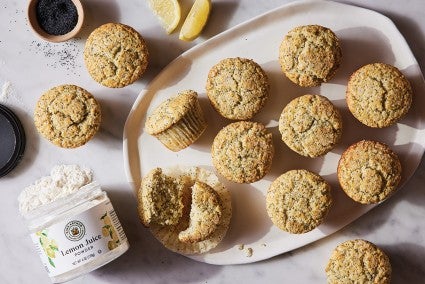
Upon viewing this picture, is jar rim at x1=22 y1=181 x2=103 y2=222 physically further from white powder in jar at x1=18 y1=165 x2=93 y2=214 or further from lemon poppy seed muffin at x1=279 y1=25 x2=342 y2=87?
lemon poppy seed muffin at x1=279 y1=25 x2=342 y2=87

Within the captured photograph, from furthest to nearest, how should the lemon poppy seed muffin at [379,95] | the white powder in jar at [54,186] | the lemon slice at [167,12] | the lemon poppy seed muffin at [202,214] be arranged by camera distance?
the white powder in jar at [54,186] < the lemon slice at [167,12] < the lemon poppy seed muffin at [202,214] < the lemon poppy seed muffin at [379,95]

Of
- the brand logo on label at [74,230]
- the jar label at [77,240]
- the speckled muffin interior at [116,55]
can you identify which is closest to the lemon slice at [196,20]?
the speckled muffin interior at [116,55]

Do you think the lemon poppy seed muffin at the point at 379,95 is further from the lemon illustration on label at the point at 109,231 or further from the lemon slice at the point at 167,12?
the lemon illustration on label at the point at 109,231

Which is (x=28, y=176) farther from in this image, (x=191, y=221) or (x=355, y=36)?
(x=355, y=36)

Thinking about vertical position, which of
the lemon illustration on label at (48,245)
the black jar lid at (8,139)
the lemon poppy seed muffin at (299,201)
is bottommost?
the lemon poppy seed muffin at (299,201)

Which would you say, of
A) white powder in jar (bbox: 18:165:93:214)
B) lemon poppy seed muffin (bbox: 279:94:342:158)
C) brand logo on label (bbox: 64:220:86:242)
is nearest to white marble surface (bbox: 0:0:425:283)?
white powder in jar (bbox: 18:165:93:214)

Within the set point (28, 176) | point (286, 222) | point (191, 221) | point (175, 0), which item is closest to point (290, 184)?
point (286, 222)
